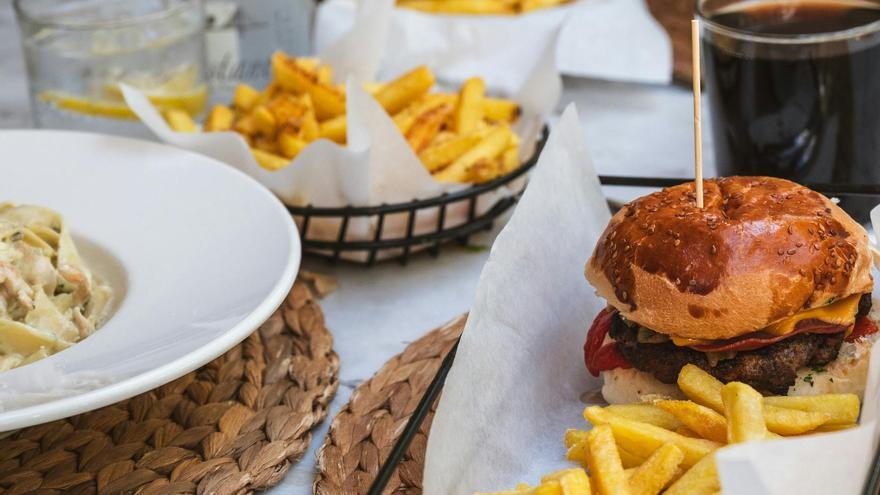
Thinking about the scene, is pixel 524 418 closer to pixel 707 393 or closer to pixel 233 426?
pixel 707 393

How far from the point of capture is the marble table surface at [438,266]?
2.10 metres

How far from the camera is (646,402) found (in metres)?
1.62

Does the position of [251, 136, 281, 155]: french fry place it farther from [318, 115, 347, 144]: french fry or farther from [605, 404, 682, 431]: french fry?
[605, 404, 682, 431]: french fry

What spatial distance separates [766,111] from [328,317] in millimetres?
1009

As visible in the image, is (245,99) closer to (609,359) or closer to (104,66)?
(104,66)

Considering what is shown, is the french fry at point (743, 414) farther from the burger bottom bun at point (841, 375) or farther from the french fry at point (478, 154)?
the french fry at point (478, 154)

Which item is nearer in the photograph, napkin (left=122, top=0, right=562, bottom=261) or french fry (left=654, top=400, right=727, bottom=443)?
french fry (left=654, top=400, right=727, bottom=443)

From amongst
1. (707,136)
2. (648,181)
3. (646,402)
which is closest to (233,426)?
(646,402)

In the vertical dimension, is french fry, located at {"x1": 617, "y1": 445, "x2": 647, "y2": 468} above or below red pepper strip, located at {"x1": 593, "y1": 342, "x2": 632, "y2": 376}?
below

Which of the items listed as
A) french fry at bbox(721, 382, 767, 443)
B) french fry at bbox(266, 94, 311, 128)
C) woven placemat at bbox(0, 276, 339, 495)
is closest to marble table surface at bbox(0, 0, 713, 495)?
woven placemat at bbox(0, 276, 339, 495)

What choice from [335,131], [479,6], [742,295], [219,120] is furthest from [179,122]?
[742,295]

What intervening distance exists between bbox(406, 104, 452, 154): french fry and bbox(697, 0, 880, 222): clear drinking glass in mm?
601

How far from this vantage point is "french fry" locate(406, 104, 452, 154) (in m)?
2.31

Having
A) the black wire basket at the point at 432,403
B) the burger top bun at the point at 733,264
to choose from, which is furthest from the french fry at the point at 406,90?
the burger top bun at the point at 733,264
